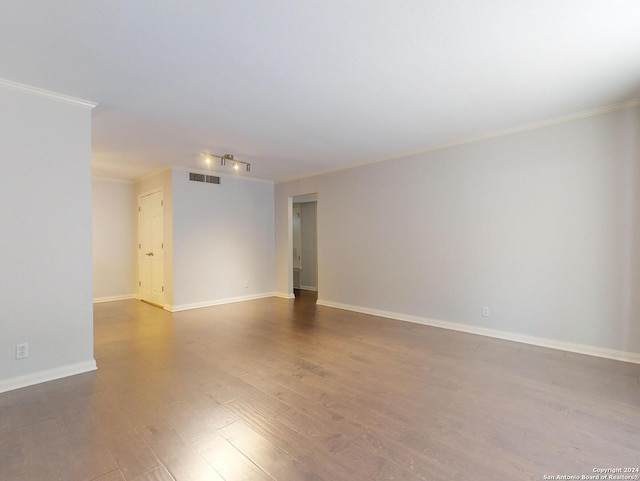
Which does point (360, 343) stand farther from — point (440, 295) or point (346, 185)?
point (346, 185)

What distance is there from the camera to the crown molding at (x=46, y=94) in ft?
8.75

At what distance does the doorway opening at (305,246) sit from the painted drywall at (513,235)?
2.54 m

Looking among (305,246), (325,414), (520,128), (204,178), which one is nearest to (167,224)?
(204,178)

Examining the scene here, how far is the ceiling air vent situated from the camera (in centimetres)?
584

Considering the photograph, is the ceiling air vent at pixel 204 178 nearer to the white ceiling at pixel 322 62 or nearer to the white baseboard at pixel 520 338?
the white ceiling at pixel 322 62

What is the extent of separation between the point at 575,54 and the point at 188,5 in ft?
8.83

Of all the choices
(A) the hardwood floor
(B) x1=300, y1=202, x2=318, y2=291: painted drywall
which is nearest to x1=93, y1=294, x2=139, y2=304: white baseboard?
(A) the hardwood floor

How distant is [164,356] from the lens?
345 cm

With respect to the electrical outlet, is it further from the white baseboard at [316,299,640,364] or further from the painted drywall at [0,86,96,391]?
the white baseboard at [316,299,640,364]

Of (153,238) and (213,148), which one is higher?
(213,148)

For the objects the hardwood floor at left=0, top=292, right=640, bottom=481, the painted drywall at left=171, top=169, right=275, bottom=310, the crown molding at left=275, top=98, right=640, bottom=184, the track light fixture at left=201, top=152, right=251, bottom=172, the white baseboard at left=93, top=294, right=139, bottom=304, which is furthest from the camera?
the white baseboard at left=93, top=294, right=139, bottom=304

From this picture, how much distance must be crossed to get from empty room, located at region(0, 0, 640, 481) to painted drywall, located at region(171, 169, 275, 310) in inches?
24.1

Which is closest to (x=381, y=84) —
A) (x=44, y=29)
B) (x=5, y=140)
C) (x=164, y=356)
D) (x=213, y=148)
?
(x=44, y=29)

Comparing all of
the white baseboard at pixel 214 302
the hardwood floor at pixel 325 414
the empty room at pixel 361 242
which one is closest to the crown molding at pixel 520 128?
the empty room at pixel 361 242
